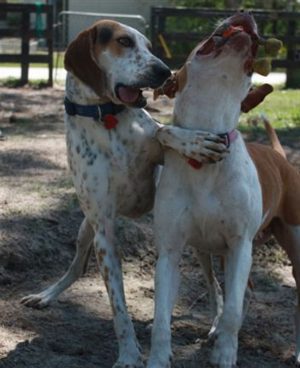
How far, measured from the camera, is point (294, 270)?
15.7ft

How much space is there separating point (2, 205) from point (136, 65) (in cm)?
231

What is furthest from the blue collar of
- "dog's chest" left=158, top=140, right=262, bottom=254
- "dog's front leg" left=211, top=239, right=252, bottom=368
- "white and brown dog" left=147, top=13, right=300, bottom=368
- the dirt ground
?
the dirt ground

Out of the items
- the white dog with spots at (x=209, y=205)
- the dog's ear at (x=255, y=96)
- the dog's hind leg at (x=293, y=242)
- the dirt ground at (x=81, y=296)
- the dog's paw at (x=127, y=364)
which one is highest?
the dog's ear at (x=255, y=96)

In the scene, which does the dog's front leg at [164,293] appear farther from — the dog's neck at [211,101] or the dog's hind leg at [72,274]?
the dog's hind leg at [72,274]

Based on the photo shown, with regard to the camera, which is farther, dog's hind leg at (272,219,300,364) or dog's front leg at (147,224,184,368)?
dog's hind leg at (272,219,300,364)

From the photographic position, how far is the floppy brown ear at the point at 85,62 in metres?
4.44

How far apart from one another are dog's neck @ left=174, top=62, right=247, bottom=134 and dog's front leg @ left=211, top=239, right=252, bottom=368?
21.9 inches

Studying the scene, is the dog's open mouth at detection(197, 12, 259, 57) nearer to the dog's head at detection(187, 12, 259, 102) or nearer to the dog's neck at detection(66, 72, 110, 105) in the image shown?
the dog's head at detection(187, 12, 259, 102)

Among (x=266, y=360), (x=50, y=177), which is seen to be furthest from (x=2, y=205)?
(x=266, y=360)

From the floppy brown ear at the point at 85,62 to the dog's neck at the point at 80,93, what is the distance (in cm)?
3

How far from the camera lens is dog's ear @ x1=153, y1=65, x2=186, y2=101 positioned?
160 inches

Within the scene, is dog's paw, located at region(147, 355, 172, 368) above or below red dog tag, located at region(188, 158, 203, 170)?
below

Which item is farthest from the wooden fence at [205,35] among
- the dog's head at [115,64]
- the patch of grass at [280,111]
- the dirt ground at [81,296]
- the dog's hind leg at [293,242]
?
the dog's head at [115,64]

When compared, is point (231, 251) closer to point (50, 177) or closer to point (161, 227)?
point (161, 227)
